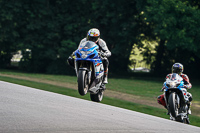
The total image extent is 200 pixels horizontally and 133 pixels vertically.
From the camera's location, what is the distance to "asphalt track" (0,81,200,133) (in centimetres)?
619

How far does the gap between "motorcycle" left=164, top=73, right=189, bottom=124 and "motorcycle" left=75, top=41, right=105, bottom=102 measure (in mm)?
2011

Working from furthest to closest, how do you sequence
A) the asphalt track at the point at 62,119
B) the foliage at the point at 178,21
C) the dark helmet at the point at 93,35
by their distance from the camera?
the foliage at the point at 178,21, the dark helmet at the point at 93,35, the asphalt track at the point at 62,119

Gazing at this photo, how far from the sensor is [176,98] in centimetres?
1023

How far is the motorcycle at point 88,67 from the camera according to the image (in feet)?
30.2

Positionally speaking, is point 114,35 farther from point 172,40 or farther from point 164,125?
point 164,125

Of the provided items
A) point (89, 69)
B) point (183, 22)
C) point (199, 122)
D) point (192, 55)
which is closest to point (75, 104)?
point (89, 69)

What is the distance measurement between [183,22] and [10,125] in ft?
74.0

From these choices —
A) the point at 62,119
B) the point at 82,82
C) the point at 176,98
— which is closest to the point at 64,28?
the point at 176,98

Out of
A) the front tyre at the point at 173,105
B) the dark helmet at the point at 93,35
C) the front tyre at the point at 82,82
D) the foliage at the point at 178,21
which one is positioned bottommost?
the front tyre at the point at 173,105

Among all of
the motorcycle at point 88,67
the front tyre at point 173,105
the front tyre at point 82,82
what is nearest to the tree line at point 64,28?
the front tyre at point 173,105

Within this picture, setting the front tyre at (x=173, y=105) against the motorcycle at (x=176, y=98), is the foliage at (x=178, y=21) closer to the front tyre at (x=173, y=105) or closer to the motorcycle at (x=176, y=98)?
the motorcycle at (x=176, y=98)

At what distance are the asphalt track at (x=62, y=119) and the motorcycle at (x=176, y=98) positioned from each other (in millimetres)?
2034

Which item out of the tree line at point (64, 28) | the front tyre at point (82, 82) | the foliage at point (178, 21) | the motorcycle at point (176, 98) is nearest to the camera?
the front tyre at point (82, 82)

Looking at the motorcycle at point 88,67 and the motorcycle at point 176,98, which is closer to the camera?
the motorcycle at point 88,67
